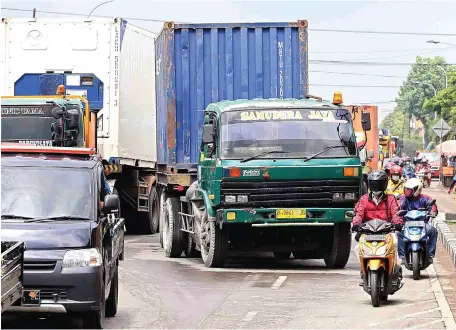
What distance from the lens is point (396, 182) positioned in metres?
20.0

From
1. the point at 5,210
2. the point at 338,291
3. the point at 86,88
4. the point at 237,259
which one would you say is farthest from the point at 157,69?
the point at 5,210

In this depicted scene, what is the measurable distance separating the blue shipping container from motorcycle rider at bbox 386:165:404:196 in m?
2.11

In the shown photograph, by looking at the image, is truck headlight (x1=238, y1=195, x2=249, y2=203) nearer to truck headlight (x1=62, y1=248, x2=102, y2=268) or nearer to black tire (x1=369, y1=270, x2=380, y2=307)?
black tire (x1=369, y1=270, x2=380, y2=307)

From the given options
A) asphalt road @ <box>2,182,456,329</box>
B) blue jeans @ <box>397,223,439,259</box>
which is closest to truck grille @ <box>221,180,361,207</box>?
asphalt road @ <box>2,182,456,329</box>

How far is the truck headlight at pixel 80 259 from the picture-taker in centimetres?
1085

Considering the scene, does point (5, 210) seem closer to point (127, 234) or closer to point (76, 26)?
point (76, 26)

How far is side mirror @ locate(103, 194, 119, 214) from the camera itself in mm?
11531

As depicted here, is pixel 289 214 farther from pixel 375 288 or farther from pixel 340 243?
pixel 375 288

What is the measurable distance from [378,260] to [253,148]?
4.38 metres

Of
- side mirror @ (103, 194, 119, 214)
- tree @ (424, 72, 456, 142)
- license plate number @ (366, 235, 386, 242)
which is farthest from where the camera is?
tree @ (424, 72, 456, 142)

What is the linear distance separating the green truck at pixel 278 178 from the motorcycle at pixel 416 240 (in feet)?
3.24

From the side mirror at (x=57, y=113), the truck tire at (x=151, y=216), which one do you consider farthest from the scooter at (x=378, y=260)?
the truck tire at (x=151, y=216)

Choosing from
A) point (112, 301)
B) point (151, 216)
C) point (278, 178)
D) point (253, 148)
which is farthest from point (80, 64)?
point (112, 301)

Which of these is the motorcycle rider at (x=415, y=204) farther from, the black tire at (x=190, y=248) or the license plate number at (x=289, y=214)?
the black tire at (x=190, y=248)
